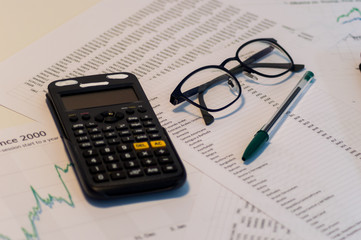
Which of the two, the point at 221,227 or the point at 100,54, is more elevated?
the point at 100,54

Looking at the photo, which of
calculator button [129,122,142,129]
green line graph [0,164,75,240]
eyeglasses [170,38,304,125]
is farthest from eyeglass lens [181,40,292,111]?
green line graph [0,164,75,240]

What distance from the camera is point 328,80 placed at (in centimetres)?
77

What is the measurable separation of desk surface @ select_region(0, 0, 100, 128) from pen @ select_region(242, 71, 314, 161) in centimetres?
37

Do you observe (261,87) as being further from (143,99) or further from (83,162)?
(83,162)

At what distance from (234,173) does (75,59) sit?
30 centimetres

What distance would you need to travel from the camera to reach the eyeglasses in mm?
706

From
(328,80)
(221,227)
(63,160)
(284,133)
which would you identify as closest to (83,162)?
(63,160)

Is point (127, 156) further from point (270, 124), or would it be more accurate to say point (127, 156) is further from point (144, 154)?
point (270, 124)

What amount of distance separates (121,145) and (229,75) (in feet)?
0.73

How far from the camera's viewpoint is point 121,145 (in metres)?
0.59

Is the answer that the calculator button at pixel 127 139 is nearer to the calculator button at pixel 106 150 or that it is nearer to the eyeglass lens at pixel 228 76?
the calculator button at pixel 106 150

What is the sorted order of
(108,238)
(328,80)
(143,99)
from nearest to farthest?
(108,238)
(143,99)
(328,80)

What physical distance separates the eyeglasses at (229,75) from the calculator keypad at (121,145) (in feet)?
0.30

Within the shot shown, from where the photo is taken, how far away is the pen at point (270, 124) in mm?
633
